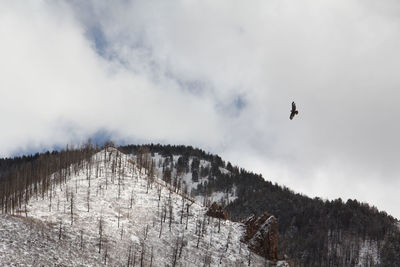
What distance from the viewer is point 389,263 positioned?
174 m

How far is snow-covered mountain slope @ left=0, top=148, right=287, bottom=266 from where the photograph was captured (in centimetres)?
5778

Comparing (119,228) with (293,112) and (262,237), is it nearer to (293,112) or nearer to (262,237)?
(262,237)

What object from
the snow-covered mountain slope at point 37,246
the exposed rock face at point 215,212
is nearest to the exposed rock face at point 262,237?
the exposed rock face at point 215,212

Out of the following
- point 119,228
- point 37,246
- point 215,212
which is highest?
point 37,246

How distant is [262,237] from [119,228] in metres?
33.9

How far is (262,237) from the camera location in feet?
290

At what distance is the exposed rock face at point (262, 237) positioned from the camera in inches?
3403

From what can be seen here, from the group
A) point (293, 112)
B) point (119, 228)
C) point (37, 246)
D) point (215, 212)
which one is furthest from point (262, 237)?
point (293, 112)

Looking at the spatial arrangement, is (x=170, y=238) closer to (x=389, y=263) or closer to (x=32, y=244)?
(x=32, y=244)

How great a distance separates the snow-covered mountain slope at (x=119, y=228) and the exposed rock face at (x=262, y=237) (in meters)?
2.11

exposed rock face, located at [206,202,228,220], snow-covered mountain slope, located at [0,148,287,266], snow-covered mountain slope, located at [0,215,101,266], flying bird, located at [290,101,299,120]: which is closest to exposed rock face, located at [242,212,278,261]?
snow-covered mountain slope, located at [0,148,287,266]

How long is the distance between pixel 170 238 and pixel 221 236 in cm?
1347

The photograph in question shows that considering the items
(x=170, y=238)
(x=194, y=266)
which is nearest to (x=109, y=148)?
(x=170, y=238)

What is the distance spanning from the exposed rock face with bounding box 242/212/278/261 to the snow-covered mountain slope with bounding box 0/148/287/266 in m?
2.11
